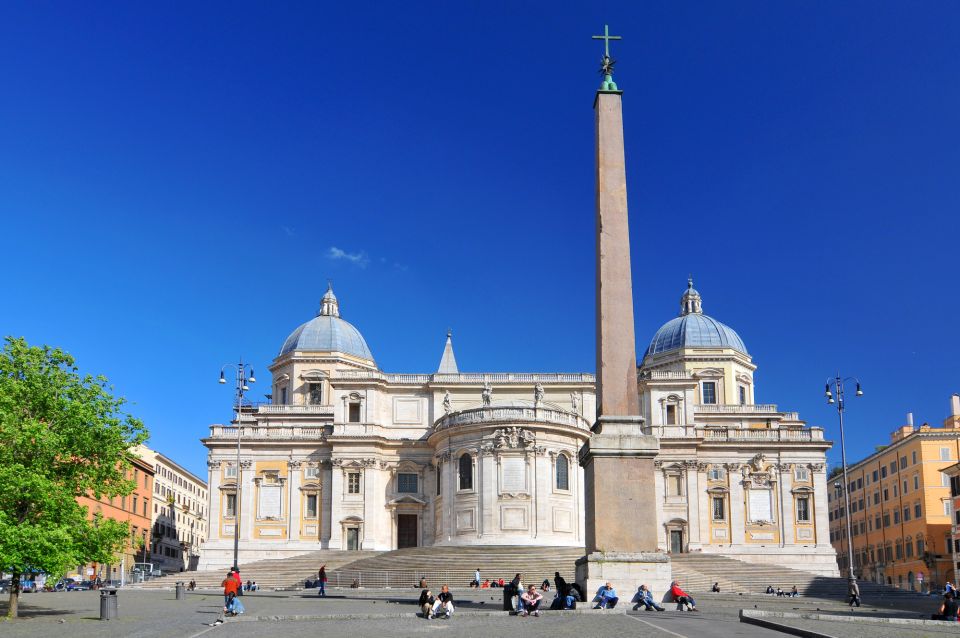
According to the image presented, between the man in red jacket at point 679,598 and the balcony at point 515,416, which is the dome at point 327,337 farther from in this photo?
the man in red jacket at point 679,598

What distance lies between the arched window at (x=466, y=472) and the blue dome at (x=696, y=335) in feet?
72.0

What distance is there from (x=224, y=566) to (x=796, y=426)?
132ft

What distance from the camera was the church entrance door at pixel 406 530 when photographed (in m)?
65.6

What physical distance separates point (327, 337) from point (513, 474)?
2278 centimetres

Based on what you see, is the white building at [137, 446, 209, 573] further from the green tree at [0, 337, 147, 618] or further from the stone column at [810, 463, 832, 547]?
the green tree at [0, 337, 147, 618]

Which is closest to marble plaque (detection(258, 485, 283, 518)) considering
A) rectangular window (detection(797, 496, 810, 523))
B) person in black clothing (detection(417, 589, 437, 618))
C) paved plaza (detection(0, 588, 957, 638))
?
rectangular window (detection(797, 496, 810, 523))

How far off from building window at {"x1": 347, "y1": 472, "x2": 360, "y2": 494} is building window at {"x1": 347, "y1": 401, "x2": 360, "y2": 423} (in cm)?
372

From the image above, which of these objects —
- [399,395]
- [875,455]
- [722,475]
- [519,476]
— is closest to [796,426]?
[722,475]

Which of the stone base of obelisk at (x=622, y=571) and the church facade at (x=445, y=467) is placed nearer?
the stone base of obelisk at (x=622, y=571)

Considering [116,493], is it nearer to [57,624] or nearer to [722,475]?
[57,624]

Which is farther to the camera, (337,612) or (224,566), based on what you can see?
(224,566)

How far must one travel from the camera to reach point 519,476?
58.0 m

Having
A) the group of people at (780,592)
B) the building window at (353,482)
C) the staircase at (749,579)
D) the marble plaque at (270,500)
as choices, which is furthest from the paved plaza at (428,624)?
the marble plaque at (270,500)

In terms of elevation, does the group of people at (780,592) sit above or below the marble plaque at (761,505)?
below
